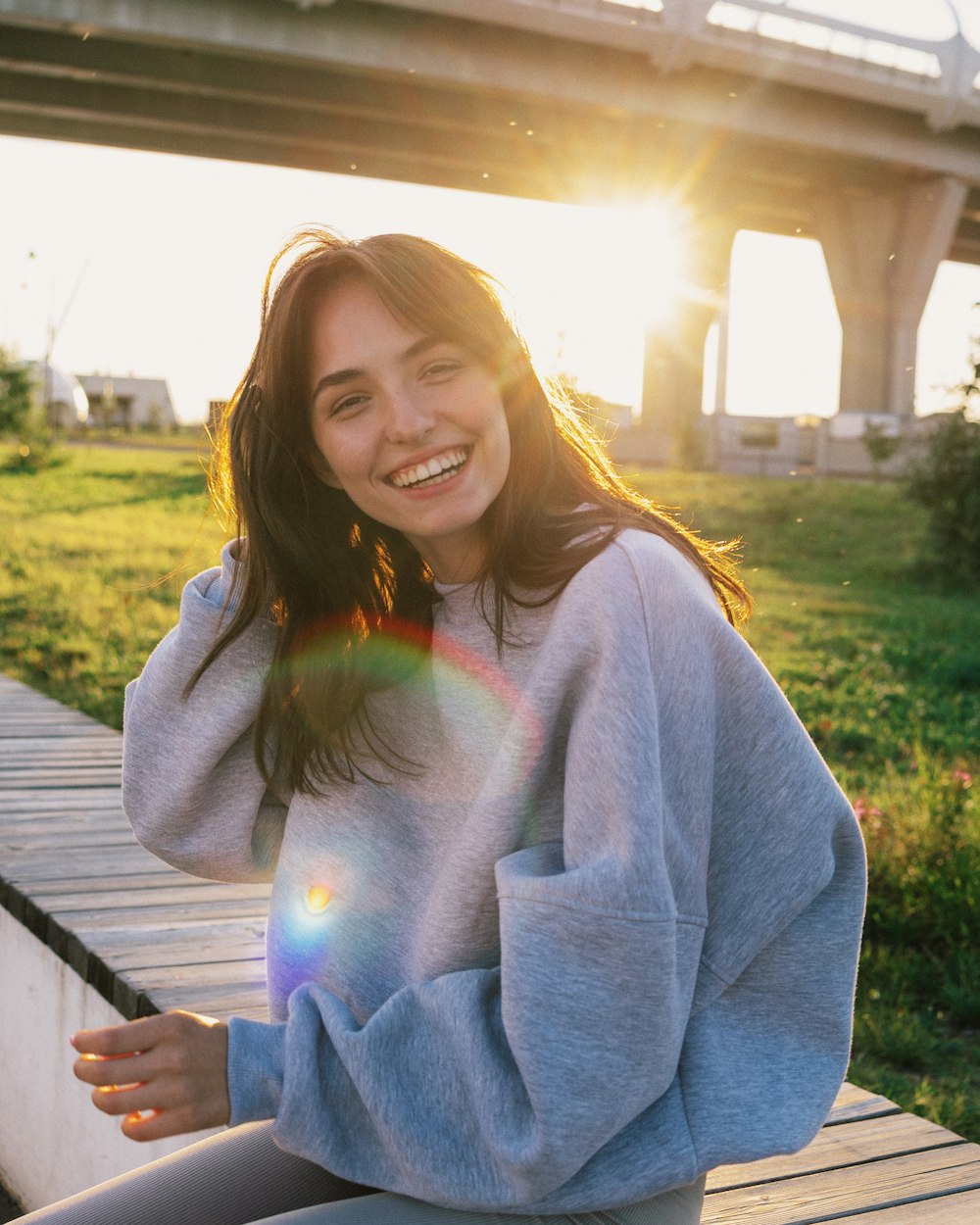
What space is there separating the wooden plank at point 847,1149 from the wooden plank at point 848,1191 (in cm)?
2

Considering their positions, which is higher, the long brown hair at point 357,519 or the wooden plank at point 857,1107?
the long brown hair at point 357,519

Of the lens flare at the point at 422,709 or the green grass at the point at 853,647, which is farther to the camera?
the green grass at the point at 853,647

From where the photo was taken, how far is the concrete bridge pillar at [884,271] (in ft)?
118

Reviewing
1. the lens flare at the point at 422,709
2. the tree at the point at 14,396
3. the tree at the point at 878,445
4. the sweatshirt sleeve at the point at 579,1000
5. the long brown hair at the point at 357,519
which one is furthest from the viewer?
the tree at the point at 14,396

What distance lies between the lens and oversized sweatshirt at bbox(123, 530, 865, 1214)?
137 centimetres

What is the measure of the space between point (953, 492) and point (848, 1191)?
12.0m

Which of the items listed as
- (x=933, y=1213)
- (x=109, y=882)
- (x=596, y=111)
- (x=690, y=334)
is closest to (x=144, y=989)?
(x=109, y=882)

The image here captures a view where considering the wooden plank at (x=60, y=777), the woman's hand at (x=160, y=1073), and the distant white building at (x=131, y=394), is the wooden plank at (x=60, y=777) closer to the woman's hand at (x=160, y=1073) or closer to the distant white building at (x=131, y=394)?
the woman's hand at (x=160, y=1073)

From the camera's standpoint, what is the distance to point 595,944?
136cm

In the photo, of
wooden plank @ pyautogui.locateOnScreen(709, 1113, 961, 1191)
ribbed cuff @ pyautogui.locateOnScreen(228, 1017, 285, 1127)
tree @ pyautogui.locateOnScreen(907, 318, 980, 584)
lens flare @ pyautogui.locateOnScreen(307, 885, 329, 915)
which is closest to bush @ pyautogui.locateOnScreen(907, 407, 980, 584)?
tree @ pyautogui.locateOnScreen(907, 318, 980, 584)

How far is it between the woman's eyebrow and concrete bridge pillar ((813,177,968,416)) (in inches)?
1412

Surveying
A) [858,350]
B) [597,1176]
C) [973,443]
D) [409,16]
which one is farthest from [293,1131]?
[858,350]

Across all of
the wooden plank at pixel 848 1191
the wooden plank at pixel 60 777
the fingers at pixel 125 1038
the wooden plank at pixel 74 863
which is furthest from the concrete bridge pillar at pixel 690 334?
the fingers at pixel 125 1038

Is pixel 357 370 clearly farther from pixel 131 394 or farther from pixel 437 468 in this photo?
pixel 131 394
